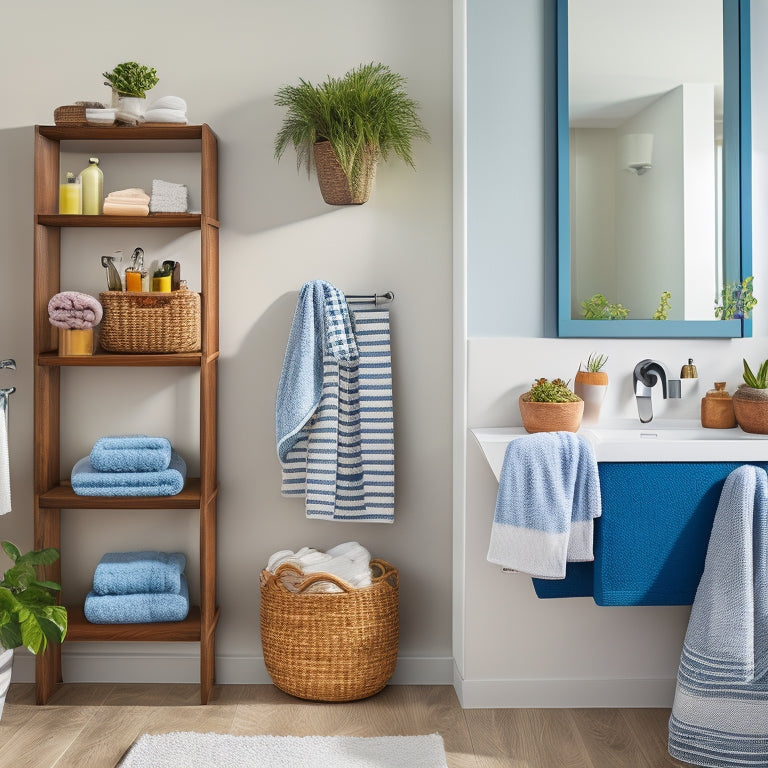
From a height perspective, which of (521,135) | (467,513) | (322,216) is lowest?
(467,513)

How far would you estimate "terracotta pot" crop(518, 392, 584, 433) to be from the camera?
2.36 meters

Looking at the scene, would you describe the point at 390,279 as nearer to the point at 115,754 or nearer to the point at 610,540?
the point at 610,540

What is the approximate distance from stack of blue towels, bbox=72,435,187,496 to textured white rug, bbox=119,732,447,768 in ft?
2.33

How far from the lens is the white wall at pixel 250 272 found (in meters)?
2.70

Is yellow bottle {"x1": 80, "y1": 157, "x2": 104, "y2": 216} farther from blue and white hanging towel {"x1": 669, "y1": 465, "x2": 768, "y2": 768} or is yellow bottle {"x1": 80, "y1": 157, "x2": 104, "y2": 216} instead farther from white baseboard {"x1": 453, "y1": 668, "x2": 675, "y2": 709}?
blue and white hanging towel {"x1": 669, "y1": 465, "x2": 768, "y2": 768}

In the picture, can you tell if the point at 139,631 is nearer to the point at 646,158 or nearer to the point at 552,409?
the point at 552,409

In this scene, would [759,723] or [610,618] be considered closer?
[759,723]

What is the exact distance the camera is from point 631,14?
2.60 meters

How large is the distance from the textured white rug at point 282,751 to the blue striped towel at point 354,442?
67cm

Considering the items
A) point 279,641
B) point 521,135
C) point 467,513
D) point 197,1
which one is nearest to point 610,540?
point 467,513

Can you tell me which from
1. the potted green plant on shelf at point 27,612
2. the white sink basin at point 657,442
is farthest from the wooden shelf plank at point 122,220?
the white sink basin at point 657,442

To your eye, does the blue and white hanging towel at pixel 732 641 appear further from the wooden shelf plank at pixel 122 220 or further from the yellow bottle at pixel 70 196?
the yellow bottle at pixel 70 196

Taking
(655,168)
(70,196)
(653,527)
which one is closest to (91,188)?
(70,196)

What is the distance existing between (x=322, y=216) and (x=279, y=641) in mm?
1371
